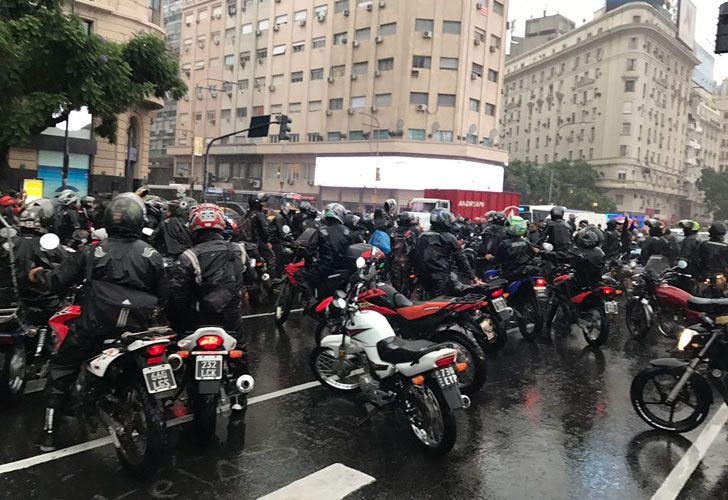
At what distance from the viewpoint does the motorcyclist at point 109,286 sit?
3803mm

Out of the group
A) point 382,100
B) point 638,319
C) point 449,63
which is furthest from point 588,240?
point 382,100

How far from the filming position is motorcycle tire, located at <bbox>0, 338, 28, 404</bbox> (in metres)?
4.76

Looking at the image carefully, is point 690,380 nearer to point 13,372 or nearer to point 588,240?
point 588,240

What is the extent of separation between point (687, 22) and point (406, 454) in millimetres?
93270

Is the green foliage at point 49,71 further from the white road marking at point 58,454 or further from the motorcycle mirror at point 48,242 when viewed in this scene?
the white road marking at point 58,454

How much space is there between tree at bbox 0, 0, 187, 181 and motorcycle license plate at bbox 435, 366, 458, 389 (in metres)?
12.3

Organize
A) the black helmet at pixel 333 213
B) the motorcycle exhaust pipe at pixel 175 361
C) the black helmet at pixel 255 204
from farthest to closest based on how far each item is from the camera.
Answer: the black helmet at pixel 255 204, the black helmet at pixel 333 213, the motorcycle exhaust pipe at pixel 175 361

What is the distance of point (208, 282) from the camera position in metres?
4.33

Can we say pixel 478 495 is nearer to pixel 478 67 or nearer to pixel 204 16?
→ pixel 478 67

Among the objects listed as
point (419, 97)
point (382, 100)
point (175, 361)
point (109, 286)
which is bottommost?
point (175, 361)

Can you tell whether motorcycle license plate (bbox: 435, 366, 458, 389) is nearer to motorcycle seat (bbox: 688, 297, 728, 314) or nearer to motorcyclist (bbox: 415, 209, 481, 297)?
motorcycle seat (bbox: 688, 297, 728, 314)

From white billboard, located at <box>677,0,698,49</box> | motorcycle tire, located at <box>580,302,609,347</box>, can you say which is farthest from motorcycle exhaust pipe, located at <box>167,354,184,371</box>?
white billboard, located at <box>677,0,698,49</box>

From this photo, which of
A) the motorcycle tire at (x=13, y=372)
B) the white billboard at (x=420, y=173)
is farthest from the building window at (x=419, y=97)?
the motorcycle tire at (x=13, y=372)

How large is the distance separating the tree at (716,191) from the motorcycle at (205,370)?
8299 centimetres
